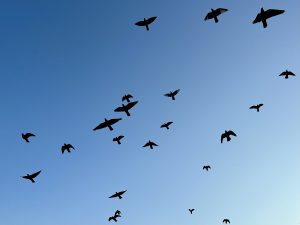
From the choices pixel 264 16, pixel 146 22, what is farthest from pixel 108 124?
pixel 264 16

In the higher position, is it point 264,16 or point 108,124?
point 264,16

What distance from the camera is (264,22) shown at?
1171 inches

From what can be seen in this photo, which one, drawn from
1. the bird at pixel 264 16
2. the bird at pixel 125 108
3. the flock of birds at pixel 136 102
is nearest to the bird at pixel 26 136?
the flock of birds at pixel 136 102

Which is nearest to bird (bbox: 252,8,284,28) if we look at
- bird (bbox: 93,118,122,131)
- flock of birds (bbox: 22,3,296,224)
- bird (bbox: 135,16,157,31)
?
flock of birds (bbox: 22,3,296,224)

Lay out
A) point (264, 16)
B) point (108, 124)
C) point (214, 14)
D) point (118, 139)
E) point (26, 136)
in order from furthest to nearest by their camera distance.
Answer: point (118, 139) → point (26, 136) → point (108, 124) → point (214, 14) → point (264, 16)

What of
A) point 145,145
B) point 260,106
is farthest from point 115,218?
point 260,106

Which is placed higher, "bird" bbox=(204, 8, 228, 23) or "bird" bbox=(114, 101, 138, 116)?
"bird" bbox=(204, 8, 228, 23)

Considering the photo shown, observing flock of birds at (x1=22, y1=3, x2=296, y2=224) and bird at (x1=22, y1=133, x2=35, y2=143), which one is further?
bird at (x1=22, y1=133, x2=35, y2=143)

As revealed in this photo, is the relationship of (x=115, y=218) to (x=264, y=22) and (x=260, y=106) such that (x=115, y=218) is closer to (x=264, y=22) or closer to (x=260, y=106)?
(x=260, y=106)

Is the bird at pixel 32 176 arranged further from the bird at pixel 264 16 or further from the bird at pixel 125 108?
the bird at pixel 264 16

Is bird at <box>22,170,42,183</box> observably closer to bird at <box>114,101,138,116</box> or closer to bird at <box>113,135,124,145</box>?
bird at <box>113,135,124,145</box>

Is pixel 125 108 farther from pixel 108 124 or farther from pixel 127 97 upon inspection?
pixel 127 97

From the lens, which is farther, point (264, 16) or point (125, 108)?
point (125, 108)

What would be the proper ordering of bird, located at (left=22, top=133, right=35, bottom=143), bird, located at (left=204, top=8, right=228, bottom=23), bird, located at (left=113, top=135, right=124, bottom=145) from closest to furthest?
bird, located at (left=204, top=8, right=228, bottom=23), bird, located at (left=22, top=133, right=35, bottom=143), bird, located at (left=113, top=135, right=124, bottom=145)
